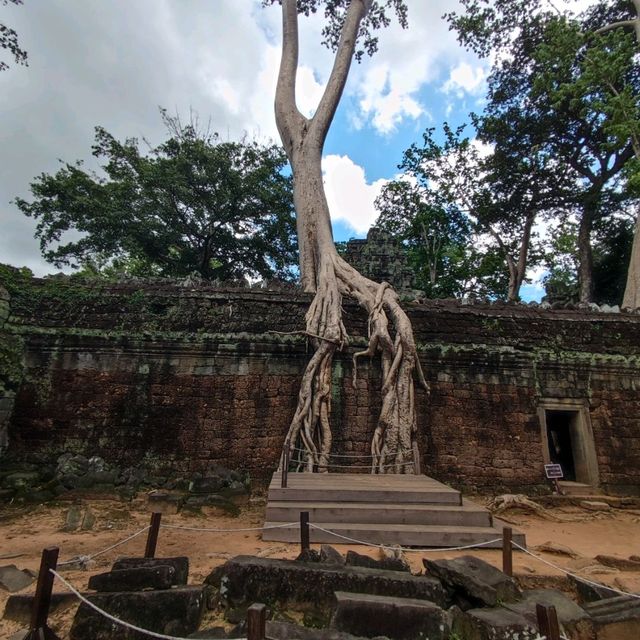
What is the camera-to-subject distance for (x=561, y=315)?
263 inches

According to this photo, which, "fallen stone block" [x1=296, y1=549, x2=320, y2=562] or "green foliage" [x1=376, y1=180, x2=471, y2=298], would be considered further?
"green foliage" [x1=376, y1=180, x2=471, y2=298]

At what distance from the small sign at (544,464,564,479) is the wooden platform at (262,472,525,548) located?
7.81 feet

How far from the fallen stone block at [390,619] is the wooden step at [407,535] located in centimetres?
135

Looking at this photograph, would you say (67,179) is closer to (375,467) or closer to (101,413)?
(101,413)

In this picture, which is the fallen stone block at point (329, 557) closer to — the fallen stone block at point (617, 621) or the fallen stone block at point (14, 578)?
the fallen stone block at point (617, 621)

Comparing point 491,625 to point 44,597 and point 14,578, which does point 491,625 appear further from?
point 14,578

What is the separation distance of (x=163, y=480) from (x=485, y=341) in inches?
193

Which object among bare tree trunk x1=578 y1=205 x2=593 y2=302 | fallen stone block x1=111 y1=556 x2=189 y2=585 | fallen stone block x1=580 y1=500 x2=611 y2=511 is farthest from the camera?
bare tree trunk x1=578 y1=205 x2=593 y2=302

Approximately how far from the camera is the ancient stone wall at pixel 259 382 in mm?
5461

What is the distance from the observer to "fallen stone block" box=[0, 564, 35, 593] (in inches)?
109

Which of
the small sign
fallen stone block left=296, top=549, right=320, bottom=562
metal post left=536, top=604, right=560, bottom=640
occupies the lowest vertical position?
fallen stone block left=296, top=549, right=320, bottom=562

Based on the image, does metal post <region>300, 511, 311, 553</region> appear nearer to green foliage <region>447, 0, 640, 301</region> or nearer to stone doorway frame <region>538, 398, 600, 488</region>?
stone doorway frame <region>538, 398, 600, 488</region>

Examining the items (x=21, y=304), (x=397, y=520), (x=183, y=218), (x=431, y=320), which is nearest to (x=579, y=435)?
(x=431, y=320)

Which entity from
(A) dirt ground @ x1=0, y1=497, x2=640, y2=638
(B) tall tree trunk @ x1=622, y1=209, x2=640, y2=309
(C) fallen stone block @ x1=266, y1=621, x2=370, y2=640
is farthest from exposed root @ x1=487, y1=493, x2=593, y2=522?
(B) tall tree trunk @ x1=622, y1=209, x2=640, y2=309
